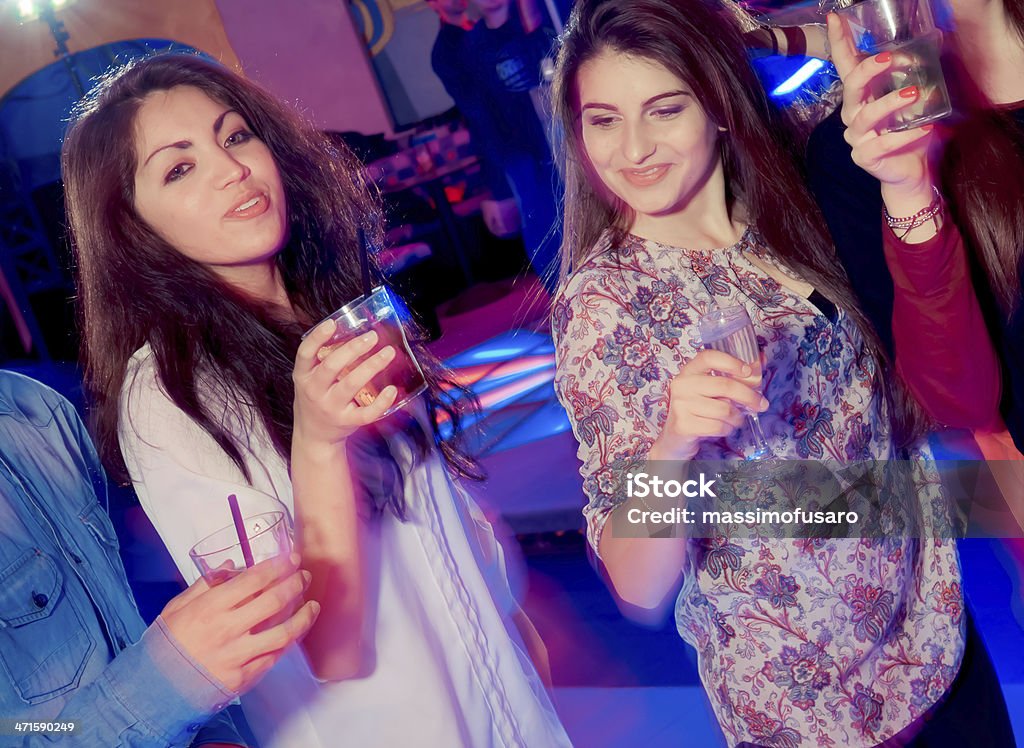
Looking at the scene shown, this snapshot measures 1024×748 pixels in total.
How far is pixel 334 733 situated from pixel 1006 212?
1.31 m

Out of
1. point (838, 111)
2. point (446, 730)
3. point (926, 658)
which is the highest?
point (838, 111)

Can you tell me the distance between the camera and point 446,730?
55.4 inches

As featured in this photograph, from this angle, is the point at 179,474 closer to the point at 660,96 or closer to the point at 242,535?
the point at 242,535

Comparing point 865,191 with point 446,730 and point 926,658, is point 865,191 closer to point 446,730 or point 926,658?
point 926,658

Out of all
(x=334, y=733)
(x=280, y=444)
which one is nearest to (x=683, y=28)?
(x=280, y=444)

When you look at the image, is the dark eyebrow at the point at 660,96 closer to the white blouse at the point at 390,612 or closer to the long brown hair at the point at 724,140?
the long brown hair at the point at 724,140

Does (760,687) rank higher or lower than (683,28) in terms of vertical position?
lower

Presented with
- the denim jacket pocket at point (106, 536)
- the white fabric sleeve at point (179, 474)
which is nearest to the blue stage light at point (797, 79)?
the white fabric sleeve at point (179, 474)

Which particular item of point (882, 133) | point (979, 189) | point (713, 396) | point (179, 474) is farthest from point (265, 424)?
point (979, 189)

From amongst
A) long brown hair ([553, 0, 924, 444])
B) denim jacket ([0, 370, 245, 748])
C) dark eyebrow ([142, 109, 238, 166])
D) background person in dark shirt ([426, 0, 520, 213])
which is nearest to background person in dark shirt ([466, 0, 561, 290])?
background person in dark shirt ([426, 0, 520, 213])

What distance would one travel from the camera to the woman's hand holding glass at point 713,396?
3.75 feet

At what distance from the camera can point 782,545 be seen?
1.48m

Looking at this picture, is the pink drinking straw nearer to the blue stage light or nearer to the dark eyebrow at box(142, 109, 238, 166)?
the dark eyebrow at box(142, 109, 238, 166)

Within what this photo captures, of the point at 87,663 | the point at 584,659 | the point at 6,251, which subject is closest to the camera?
the point at 87,663
